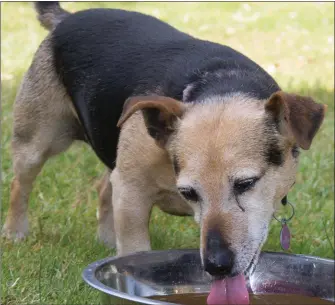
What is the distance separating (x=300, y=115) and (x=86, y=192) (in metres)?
3.35

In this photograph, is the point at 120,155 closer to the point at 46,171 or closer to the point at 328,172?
the point at 46,171

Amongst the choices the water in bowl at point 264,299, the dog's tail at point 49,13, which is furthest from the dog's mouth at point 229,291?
the dog's tail at point 49,13

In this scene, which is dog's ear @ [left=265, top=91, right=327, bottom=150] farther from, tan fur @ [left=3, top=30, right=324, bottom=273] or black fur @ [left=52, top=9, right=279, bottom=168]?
black fur @ [left=52, top=9, right=279, bottom=168]

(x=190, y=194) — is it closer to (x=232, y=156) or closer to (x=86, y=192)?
(x=232, y=156)

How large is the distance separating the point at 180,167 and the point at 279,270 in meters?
0.94

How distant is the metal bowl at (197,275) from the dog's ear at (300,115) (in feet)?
2.80

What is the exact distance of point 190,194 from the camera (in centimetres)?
434

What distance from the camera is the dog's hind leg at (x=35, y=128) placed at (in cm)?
602

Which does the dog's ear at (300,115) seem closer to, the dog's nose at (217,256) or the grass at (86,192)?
the dog's nose at (217,256)

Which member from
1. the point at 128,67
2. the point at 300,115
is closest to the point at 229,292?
the point at 300,115

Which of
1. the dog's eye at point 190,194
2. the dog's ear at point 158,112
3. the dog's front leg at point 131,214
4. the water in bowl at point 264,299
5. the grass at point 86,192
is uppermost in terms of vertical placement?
the dog's ear at point 158,112

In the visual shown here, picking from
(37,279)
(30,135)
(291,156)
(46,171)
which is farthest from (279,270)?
(46,171)

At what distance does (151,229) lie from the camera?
6418mm

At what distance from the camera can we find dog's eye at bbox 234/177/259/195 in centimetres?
423
